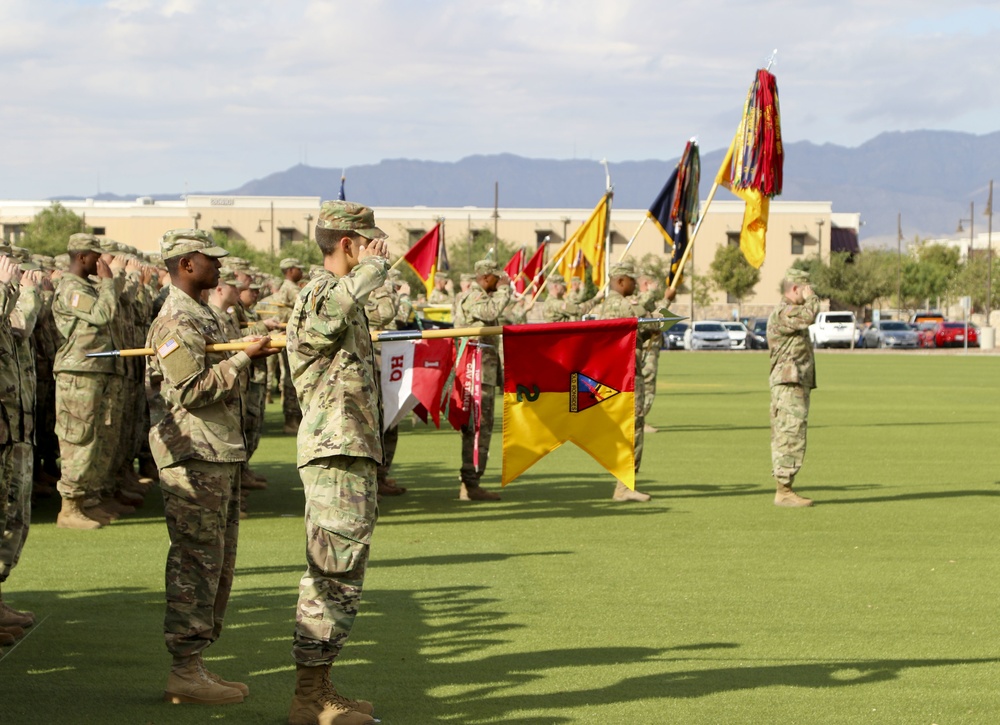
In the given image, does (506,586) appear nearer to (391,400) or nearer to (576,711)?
(576,711)

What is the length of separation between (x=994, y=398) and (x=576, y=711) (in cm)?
2454

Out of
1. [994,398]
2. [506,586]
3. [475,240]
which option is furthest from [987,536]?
[475,240]

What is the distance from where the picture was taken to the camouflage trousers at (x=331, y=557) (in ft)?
19.9

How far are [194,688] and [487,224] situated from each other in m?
100

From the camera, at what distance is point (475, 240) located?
97312 mm

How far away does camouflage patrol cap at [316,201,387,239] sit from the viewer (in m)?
6.22

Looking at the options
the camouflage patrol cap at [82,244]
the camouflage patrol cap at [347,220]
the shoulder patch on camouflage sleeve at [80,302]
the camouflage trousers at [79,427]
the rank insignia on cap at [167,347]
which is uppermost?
the camouflage patrol cap at [82,244]

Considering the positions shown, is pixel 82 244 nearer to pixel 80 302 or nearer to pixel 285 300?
pixel 80 302

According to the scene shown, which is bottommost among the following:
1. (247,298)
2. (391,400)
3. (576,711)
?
(576,711)

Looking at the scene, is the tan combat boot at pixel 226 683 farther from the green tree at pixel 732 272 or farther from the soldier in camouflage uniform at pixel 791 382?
the green tree at pixel 732 272

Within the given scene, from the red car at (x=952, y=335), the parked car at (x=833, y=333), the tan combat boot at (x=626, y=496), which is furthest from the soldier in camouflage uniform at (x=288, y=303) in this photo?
the red car at (x=952, y=335)

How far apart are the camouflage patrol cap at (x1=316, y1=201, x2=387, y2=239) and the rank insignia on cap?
0.85 m

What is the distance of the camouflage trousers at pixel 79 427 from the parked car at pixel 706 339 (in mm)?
53848

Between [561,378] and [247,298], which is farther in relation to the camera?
[247,298]
